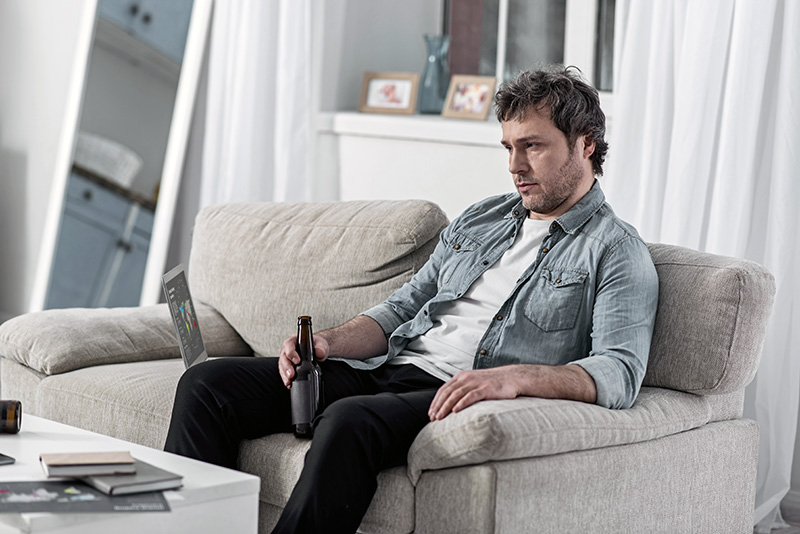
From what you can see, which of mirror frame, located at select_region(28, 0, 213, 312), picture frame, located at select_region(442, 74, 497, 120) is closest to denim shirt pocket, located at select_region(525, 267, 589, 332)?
picture frame, located at select_region(442, 74, 497, 120)

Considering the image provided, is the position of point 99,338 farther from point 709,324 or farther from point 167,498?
point 709,324

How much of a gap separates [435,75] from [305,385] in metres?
2.09

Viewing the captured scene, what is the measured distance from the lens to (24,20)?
511cm

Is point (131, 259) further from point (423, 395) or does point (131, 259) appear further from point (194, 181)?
point (423, 395)

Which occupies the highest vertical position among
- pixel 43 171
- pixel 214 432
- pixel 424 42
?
pixel 424 42

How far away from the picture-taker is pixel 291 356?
2297 mm

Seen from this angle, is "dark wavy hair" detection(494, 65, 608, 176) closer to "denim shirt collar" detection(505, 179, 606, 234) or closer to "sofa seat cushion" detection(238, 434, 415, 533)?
"denim shirt collar" detection(505, 179, 606, 234)

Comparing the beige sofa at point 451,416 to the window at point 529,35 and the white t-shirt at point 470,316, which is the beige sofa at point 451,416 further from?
the window at point 529,35

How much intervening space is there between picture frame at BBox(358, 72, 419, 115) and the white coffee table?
Result: 91.2 inches

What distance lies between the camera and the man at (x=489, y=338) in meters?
1.96

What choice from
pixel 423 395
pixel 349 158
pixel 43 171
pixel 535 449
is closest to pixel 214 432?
pixel 423 395

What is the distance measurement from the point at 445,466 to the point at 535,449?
167 mm

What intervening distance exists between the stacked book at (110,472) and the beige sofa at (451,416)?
44 cm

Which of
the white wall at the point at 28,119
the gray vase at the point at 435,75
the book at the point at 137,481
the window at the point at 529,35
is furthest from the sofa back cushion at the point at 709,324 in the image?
the white wall at the point at 28,119
